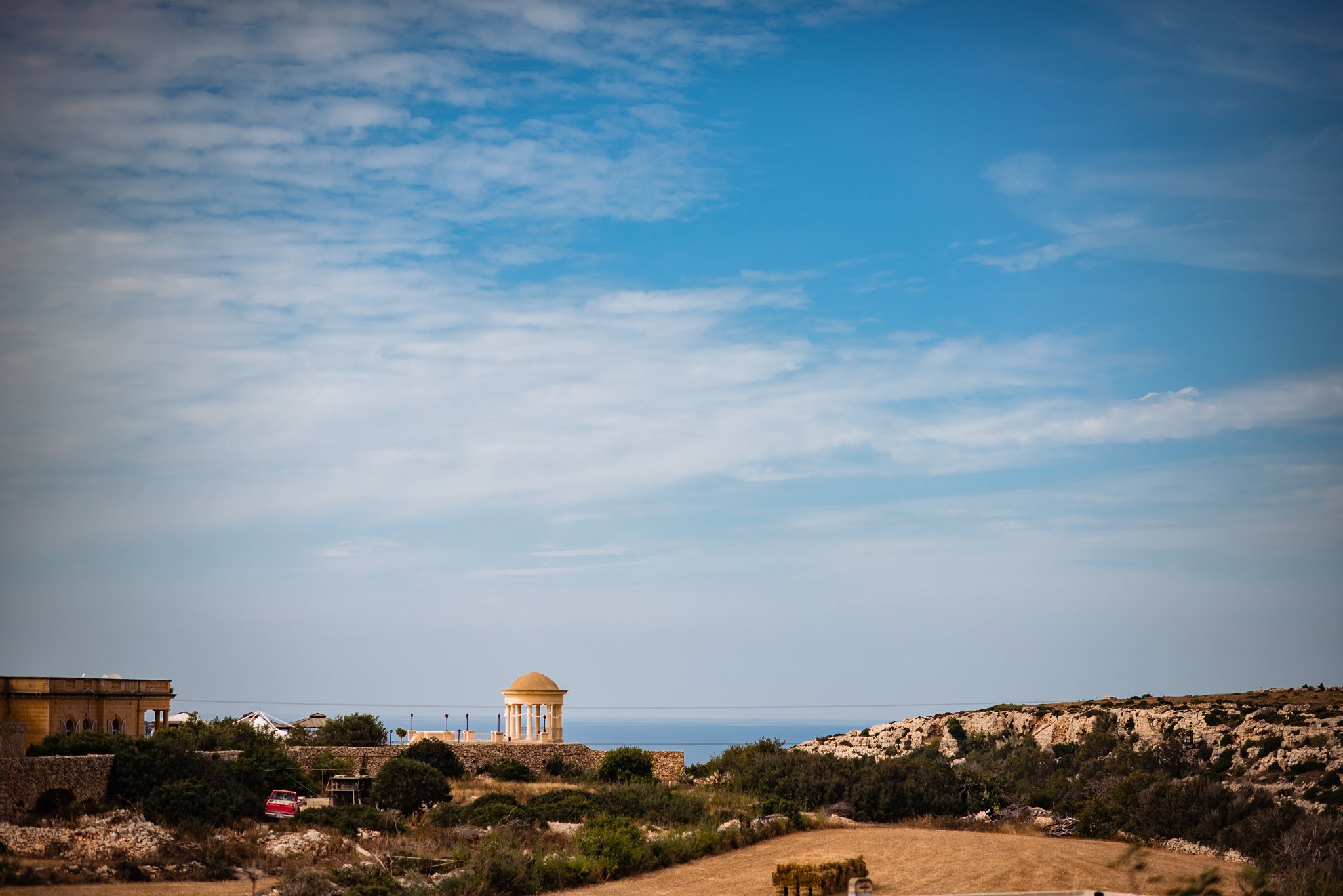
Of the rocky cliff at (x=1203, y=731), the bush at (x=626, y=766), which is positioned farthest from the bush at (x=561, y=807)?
the rocky cliff at (x=1203, y=731)

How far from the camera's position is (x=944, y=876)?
834 inches

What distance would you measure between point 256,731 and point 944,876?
25930 millimetres

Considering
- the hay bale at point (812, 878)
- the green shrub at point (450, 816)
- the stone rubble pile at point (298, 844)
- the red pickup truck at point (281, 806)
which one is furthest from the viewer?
the red pickup truck at point (281, 806)

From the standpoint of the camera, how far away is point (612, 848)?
22.5m

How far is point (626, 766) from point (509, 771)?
402 centimetres

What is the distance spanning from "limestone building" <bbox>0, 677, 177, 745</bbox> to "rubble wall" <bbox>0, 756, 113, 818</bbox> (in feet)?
35.0

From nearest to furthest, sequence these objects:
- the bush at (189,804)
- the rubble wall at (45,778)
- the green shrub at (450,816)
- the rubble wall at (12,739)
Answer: the rubble wall at (45,778)
the bush at (189,804)
the rubble wall at (12,739)
the green shrub at (450,816)

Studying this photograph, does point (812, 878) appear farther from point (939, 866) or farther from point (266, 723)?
point (266, 723)

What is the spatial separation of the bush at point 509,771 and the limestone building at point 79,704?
11252mm

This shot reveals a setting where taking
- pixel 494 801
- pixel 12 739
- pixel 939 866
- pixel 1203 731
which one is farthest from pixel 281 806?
pixel 1203 731

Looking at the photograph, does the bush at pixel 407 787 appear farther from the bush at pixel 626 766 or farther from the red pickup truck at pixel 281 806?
the bush at pixel 626 766

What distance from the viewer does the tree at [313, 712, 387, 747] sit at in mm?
44688

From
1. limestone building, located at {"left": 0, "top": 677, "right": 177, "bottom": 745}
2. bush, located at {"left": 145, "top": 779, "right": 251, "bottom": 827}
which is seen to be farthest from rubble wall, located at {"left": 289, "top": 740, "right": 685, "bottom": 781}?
bush, located at {"left": 145, "top": 779, "right": 251, "bottom": 827}

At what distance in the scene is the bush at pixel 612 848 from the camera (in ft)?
72.6
